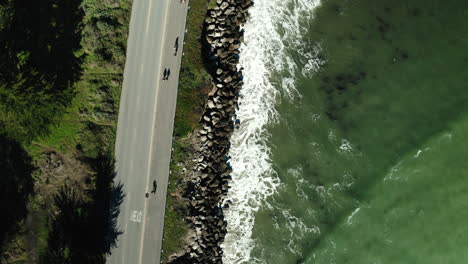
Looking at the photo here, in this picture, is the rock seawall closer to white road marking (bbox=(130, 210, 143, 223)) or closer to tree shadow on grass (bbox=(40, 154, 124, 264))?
white road marking (bbox=(130, 210, 143, 223))

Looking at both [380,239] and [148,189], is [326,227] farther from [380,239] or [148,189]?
[148,189]

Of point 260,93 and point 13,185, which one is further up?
point 260,93

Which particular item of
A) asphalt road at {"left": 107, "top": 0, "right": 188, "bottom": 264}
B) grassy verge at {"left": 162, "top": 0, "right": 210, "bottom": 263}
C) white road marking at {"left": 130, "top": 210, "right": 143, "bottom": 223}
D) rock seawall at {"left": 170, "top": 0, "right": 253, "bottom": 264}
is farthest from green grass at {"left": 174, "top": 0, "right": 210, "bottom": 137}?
white road marking at {"left": 130, "top": 210, "right": 143, "bottom": 223}

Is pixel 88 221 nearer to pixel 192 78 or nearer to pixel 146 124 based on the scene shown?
pixel 146 124

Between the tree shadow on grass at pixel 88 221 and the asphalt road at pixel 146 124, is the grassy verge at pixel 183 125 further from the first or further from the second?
the tree shadow on grass at pixel 88 221

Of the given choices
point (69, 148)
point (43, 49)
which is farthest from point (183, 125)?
point (43, 49)

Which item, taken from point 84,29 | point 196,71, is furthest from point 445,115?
point 84,29

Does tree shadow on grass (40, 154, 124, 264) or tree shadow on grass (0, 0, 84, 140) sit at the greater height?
tree shadow on grass (0, 0, 84, 140)
